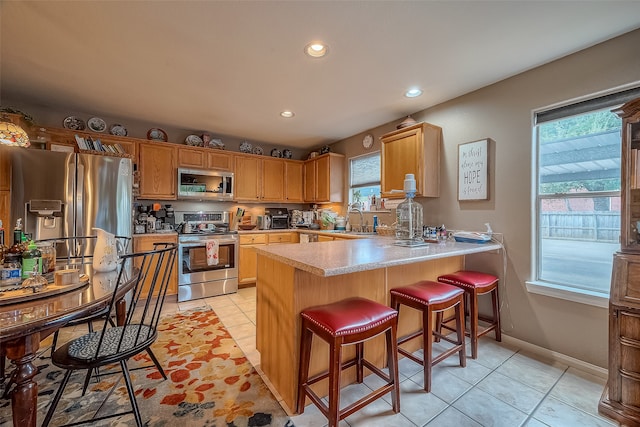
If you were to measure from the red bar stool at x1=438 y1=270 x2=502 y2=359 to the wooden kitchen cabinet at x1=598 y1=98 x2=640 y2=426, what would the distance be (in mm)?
730

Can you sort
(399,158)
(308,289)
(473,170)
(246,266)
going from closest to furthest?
(308,289) → (473,170) → (399,158) → (246,266)

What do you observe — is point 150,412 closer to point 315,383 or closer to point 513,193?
point 315,383

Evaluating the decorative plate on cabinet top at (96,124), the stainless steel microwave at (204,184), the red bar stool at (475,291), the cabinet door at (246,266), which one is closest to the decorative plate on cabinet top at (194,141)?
the stainless steel microwave at (204,184)

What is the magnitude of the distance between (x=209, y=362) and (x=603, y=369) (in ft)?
9.79

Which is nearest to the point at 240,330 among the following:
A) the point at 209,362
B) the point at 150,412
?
the point at 209,362

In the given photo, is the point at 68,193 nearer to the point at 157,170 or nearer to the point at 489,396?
the point at 157,170

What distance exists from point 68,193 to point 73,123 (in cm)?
119

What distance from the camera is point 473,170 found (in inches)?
108

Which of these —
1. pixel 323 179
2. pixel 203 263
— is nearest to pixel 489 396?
pixel 203 263

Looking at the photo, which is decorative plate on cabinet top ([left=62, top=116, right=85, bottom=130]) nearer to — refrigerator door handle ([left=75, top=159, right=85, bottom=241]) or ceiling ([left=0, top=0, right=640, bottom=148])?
ceiling ([left=0, top=0, right=640, bottom=148])

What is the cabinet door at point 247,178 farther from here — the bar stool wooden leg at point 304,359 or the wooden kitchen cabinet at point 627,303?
the wooden kitchen cabinet at point 627,303

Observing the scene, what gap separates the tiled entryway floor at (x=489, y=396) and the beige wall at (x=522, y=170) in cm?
25

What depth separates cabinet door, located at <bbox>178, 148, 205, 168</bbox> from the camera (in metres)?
Answer: 3.95

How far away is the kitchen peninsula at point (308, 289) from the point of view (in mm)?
1524
